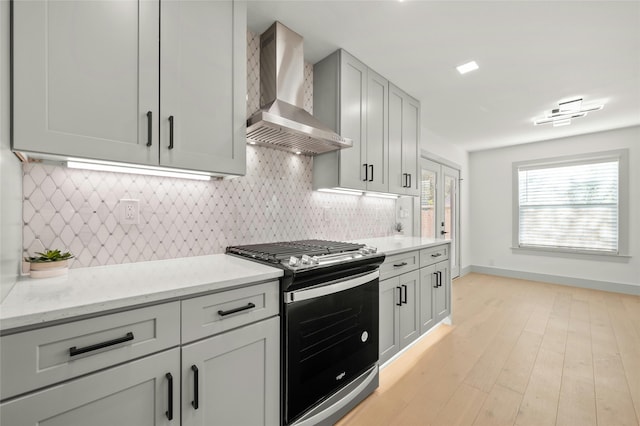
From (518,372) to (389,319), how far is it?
113cm

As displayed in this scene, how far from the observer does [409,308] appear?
2.43 meters

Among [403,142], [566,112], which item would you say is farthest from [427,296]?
[566,112]

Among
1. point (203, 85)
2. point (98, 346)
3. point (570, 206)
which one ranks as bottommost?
point (98, 346)

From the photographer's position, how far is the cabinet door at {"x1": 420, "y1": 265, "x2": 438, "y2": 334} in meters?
2.60

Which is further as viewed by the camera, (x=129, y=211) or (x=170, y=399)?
(x=129, y=211)

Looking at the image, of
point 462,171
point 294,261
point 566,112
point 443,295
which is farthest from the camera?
point 462,171

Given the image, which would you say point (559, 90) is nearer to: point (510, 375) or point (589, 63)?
point (589, 63)

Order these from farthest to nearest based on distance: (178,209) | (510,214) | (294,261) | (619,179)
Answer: (510,214), (619,179), (178,209), (294,261)

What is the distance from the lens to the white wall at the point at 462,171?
463 centimetres

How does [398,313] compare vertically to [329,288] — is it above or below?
below

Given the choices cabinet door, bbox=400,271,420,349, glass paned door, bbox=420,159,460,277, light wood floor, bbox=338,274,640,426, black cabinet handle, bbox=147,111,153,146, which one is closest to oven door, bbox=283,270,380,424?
light wood floor, bbox=338,274,640,426

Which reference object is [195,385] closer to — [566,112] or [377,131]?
[377,131]

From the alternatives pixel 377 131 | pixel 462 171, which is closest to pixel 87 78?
pixel 377 131

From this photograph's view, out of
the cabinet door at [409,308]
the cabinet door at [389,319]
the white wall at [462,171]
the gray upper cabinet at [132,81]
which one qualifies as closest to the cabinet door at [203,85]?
the gray upper cabinet at [132,81]
